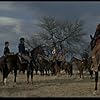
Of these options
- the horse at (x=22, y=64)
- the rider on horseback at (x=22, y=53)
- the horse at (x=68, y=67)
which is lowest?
the horse at (x=68, y=67)

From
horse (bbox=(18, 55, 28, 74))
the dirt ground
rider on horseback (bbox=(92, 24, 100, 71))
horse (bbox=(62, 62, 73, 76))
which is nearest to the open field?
the dirt ground

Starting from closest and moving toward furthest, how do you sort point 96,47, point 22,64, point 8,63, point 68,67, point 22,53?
point 96,47 < point 8,63 < point 22,64 < point 22,53 < point 68,67

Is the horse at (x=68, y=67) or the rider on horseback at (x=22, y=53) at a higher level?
the rider on horseback at (x=22, y=53)

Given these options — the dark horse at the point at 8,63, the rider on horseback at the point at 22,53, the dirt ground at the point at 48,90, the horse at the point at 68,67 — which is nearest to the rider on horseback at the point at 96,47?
the dirt ground at the point at 48,90

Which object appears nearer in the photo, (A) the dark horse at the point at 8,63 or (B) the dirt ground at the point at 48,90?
(B) the dirt ground at the point at 48,90

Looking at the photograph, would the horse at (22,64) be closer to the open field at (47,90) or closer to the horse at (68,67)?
the open field at (47,90)

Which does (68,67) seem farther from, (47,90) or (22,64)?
(47,90)

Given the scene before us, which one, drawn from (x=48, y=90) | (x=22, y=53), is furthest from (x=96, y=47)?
(x=22, y=53)

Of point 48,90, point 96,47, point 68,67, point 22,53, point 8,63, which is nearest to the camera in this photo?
point 96,47

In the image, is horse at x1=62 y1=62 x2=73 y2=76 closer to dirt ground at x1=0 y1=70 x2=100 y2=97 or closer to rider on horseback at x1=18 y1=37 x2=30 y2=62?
rider on horseback at x1=18 y1=37 x2=30 y2=62

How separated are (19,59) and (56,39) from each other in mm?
40342

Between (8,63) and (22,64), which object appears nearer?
(8,63)

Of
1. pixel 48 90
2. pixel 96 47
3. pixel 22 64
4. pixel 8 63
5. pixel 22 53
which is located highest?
pixel 96 47

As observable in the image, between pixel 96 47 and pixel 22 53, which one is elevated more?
pixel 96 47
